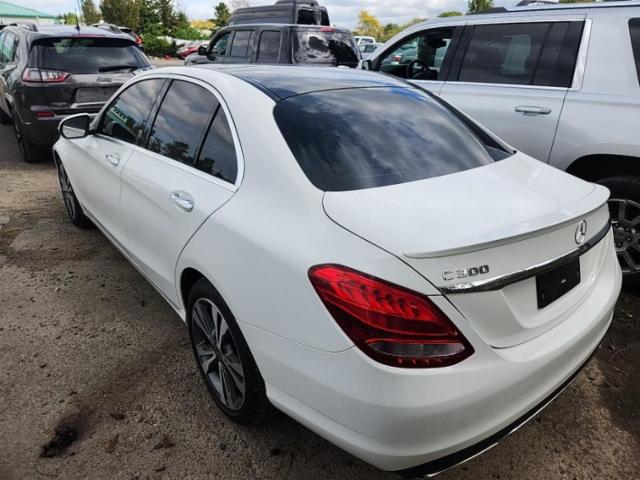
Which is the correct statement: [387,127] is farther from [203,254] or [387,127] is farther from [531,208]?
[203,254]

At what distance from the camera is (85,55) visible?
6.69m

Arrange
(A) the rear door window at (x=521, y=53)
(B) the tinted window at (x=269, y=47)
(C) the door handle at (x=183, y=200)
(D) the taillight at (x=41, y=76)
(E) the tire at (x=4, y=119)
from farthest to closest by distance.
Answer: (E) the tire at (x=4, y=119), (B) the tinted window at (x=269, y=47), (D) the taillight at (x=41, y=76), (A) the rear door window at (x=521, y=53), (C) the door handle at (x=183, y=200)

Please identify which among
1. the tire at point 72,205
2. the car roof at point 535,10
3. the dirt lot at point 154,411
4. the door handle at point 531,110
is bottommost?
the dirt lot at point 154,411

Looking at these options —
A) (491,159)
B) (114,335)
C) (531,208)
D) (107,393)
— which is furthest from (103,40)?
(531,208)

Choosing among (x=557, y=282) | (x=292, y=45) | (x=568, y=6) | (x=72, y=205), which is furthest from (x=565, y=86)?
(x=292, y=45)

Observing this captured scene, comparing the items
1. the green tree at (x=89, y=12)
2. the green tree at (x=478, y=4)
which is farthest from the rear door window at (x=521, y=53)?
the green tree at (x=89, y=12)

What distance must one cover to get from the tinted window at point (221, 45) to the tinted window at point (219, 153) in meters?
8.17

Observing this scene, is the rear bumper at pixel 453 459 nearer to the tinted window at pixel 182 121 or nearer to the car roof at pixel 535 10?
the tinted window at pixel 182 121

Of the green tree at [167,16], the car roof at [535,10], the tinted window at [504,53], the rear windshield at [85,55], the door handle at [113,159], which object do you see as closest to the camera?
the door handle at [113,159]

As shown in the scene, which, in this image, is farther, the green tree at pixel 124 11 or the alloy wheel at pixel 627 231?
the green tree at pixel 124 11

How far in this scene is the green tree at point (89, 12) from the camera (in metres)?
56.3

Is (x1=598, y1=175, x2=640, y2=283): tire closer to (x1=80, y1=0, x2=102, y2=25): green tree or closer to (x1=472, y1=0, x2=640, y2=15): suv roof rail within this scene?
(x1=472, y1=0, x2=640, y2=15): suv roof rail

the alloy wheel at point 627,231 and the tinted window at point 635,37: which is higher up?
the tinted window at point 635,37

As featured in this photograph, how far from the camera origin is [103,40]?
22.5 feet
